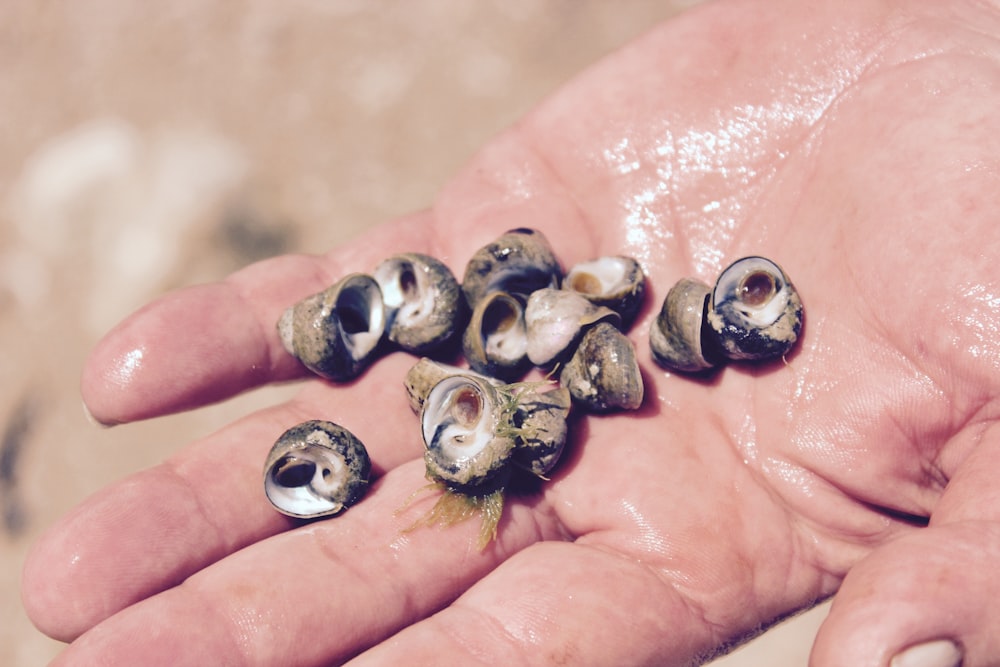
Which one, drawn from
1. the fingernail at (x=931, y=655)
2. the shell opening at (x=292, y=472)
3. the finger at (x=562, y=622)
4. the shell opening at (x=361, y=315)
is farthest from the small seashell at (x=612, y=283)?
the fingernail at (x=931, y=655)

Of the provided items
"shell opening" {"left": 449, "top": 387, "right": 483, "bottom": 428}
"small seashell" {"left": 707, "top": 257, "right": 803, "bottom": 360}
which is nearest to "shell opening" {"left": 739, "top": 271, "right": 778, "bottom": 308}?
"small seashell" {"left": 707, "top": 257, "right": 803, "bottom": 360}

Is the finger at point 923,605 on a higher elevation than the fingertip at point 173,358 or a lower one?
lower

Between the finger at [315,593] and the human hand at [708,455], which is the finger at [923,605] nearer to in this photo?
the human hand at [708,455]

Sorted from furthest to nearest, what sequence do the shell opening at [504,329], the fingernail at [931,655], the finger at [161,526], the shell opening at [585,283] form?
the shell opening at [585,283], the shell opening at [504,329], the finger at [161,526], the fingernail at [931,655]

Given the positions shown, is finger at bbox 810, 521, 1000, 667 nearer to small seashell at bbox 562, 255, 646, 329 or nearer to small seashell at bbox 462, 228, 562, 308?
small seashell at bbox 562, 255, 646, 329

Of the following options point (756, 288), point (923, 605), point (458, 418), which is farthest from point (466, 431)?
point (923, 605)

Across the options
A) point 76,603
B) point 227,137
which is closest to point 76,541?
point 76,603

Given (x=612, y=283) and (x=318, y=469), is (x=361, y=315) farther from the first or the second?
(x=612, y=283)
